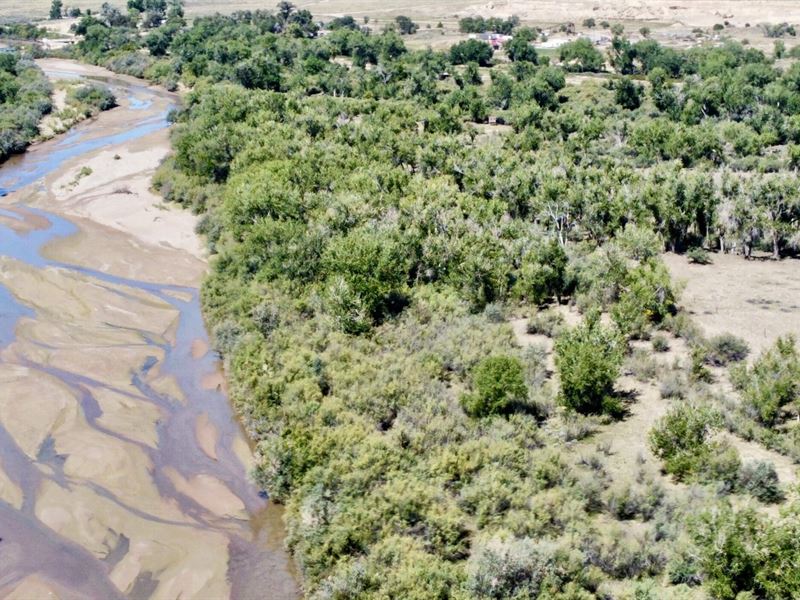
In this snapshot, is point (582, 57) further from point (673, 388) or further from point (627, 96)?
point (673, 388)

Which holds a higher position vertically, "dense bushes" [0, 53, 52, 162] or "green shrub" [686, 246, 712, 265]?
"dense bushes" [0, 53, 52, 162]

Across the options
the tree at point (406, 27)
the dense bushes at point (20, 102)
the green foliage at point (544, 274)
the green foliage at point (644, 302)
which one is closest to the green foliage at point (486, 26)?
the tree at point (406, 27)

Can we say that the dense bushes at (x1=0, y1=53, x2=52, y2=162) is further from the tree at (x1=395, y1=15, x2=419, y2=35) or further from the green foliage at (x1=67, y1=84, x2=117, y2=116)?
the tree at (x1=395, y1=15, x2=419, y2=35)

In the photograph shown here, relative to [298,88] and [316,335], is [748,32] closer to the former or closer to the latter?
[298,88]

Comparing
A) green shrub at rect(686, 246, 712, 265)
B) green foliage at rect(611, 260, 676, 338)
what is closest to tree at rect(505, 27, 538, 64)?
green shrub at rect(686, 246, 712, 265)

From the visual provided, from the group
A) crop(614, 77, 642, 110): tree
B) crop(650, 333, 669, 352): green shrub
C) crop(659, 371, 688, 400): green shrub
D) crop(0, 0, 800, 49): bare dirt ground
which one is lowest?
crop(659, 371, 688, 400): green shrub

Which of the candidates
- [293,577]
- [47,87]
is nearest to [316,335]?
[293,577]

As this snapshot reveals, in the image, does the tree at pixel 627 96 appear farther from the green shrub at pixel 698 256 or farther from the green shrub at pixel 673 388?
the green shrub at pixel 673 388
